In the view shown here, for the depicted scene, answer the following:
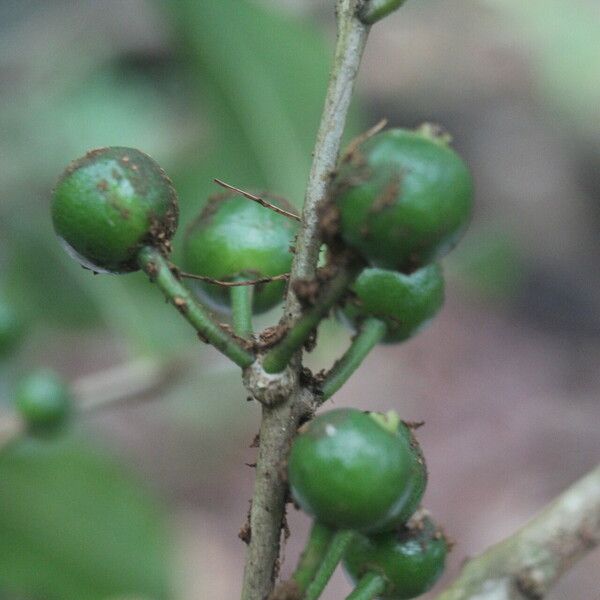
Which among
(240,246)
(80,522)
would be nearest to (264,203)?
(240,246)

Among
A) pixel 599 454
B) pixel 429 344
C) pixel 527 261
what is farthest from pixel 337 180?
pixel 527 261

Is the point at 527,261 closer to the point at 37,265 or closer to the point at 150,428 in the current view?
the point at 150,428

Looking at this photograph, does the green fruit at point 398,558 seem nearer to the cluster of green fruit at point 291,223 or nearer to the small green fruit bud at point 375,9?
the cluster of green fruit at point 291,223

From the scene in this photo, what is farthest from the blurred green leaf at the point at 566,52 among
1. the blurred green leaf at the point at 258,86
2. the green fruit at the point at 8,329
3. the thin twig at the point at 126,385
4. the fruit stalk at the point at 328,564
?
the fruit stalk at the point at 328,564

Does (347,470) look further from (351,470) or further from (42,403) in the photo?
(42,403)

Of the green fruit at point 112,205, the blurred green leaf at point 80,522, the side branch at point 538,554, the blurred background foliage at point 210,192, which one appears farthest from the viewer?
the blurred background foliage at point 210,192

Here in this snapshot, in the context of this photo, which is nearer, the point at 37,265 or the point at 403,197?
the point at 403,197
